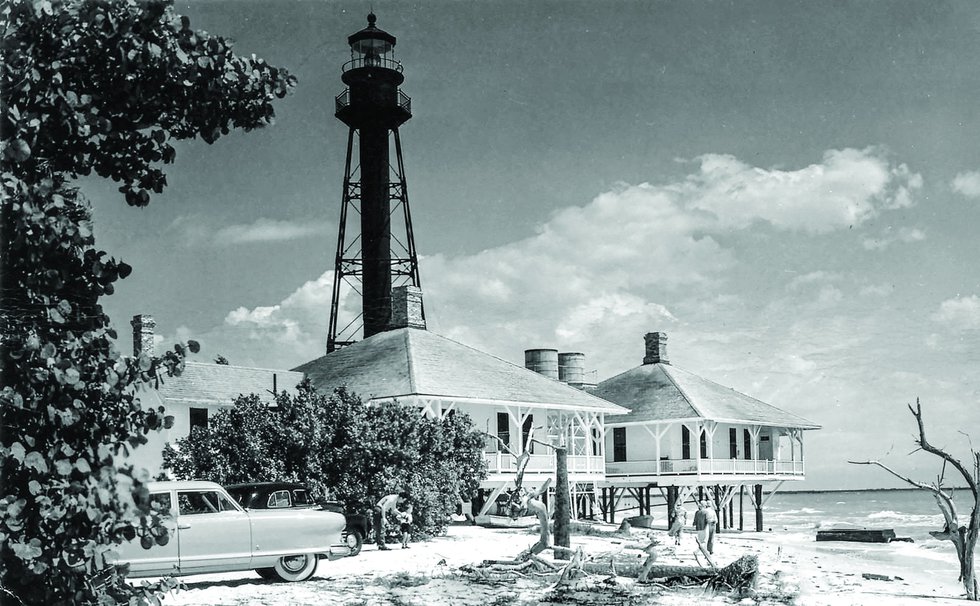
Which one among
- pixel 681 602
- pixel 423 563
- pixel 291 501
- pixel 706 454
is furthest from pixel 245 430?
pixel 706 454

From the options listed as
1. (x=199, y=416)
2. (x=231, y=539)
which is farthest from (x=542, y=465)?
(x=231, y=539)

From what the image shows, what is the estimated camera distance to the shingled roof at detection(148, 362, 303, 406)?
3175cm

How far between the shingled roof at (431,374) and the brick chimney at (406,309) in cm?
52

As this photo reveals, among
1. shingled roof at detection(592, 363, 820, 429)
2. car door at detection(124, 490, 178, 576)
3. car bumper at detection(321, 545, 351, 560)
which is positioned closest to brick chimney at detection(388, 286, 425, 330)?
shingled roof at detection(592, 363, 820, 429)

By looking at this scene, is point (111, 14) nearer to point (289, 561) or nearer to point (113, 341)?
point (113, 341)

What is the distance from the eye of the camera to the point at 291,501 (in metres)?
15.8

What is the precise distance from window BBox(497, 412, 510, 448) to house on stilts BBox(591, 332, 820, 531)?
6.33 meters

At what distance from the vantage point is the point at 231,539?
579 inches

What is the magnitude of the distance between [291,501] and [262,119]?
10.6 m

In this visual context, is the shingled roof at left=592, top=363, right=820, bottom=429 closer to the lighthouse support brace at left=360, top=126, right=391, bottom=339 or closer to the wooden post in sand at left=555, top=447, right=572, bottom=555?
the lighthouse support brace at left=360, top=126, right=391, bottom=339

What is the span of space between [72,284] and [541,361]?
39.2 m

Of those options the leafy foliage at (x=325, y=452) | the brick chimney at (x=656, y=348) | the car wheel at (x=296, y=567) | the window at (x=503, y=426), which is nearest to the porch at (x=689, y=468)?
the brick chimney at (x=656, y=348)

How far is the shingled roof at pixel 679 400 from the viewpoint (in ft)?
133

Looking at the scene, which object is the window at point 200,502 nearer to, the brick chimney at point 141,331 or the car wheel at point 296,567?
the car wheel at point 296,567
